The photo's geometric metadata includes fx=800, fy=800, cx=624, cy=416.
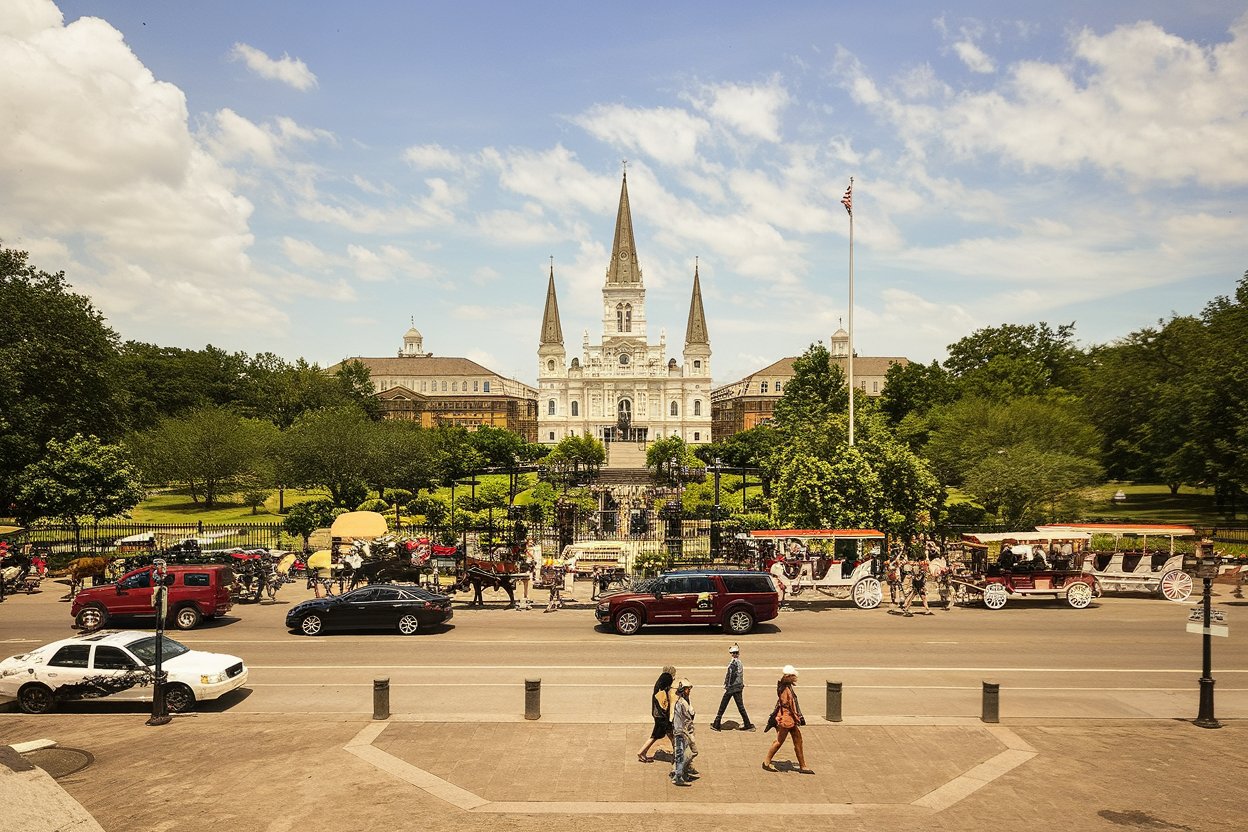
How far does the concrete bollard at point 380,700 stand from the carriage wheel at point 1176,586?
24830 mm

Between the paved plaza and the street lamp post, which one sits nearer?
the paved plaza

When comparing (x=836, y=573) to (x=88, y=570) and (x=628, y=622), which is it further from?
(x=88, y=570)

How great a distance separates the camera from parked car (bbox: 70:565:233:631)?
20891 mm

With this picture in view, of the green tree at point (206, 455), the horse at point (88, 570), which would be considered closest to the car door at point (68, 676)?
the horse at point (88, 570)

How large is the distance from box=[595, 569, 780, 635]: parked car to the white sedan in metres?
9.32

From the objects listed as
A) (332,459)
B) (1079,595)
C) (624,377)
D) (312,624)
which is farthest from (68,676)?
(624,377)

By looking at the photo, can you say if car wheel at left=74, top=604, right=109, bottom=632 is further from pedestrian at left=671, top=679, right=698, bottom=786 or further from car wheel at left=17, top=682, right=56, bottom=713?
pedestrian at left=671, top=679, right=698, bottom=786

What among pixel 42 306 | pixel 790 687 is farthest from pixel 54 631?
pixel 42 306

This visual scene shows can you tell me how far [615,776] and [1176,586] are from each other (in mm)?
23639

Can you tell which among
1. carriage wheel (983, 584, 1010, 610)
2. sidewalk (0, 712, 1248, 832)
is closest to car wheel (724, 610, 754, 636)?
sidewalk (0, 712, 1248, 832)

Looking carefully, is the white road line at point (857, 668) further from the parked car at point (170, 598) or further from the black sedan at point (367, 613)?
the parked car at point (170, 598)

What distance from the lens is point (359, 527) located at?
3059 centimetres

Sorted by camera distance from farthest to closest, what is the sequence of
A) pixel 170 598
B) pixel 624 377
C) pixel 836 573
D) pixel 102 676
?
pixel 624 377
pixel 836 573
pixel 170 598
pixel 102 676

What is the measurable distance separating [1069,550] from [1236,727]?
1671cm
